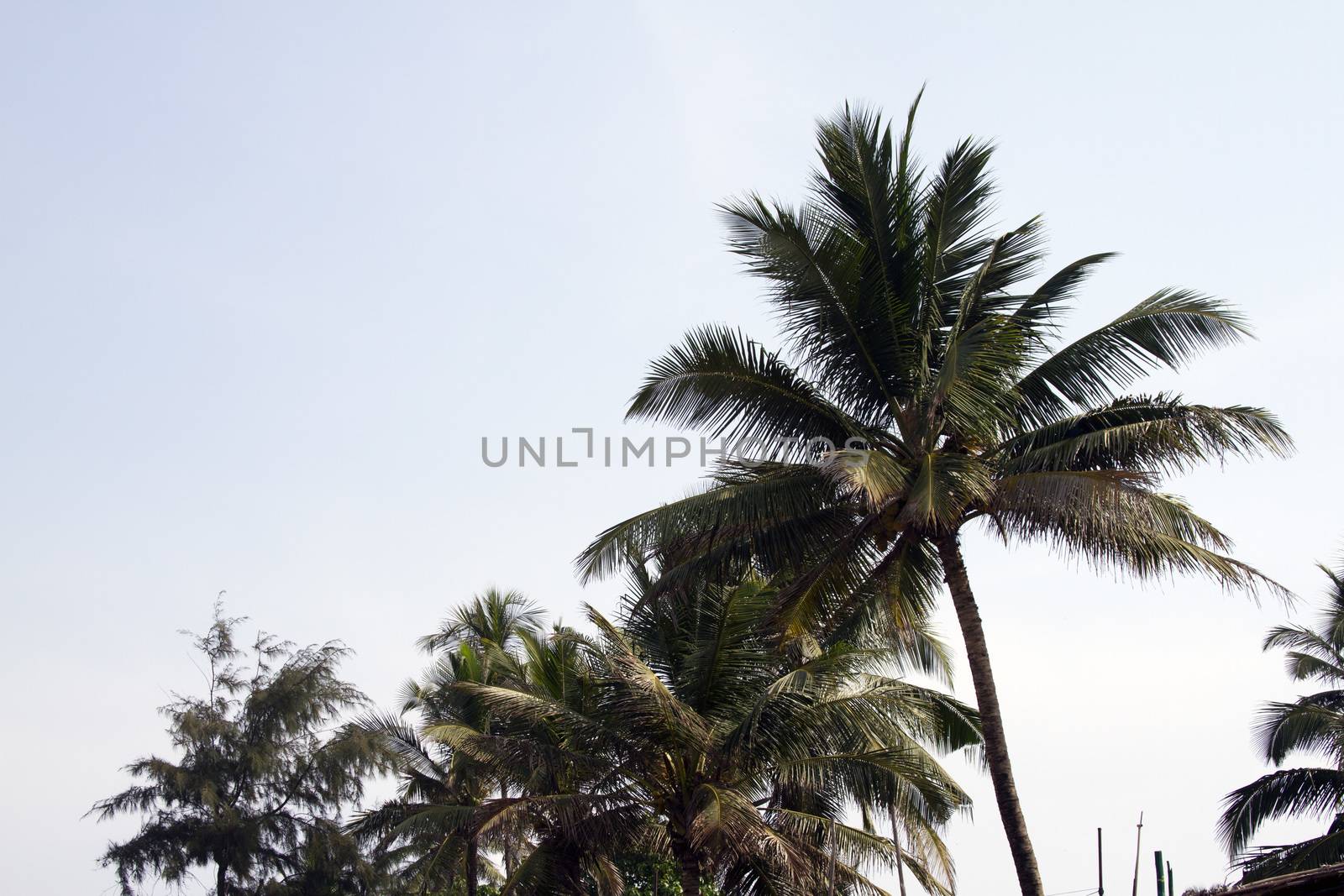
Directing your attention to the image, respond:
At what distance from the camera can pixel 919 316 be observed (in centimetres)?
1355

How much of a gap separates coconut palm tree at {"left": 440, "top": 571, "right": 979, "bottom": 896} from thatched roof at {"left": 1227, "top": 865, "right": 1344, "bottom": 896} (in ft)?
21.2

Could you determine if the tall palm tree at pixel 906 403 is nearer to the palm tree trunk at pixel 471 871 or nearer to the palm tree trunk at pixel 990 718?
the palm tree trunk at pixel 990 718

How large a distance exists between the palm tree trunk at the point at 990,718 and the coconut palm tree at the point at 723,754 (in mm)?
2543

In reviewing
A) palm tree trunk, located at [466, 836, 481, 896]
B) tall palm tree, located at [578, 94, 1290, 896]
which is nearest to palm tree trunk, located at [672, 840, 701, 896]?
tall palm tree, located at [578, 94, 1290, 896]

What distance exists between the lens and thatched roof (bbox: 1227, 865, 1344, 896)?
329 inches

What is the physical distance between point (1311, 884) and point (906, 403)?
20.1ft

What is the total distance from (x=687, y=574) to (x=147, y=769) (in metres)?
23.9

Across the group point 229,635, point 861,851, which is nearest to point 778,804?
point 861,851

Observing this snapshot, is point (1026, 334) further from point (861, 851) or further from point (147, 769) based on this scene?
point (147, 769)

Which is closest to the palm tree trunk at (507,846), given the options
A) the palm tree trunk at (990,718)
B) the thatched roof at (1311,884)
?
the palm tree trunk at (990,718)

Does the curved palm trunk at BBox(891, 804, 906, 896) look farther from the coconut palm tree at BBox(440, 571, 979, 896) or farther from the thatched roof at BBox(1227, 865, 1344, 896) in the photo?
the thatched roof at BBox(1227, 865, 1344, 896)

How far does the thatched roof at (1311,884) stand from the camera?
8352mm

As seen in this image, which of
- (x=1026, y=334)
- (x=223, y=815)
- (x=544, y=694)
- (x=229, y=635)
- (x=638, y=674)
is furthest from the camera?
(x=229, y=635)

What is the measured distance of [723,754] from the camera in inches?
626
